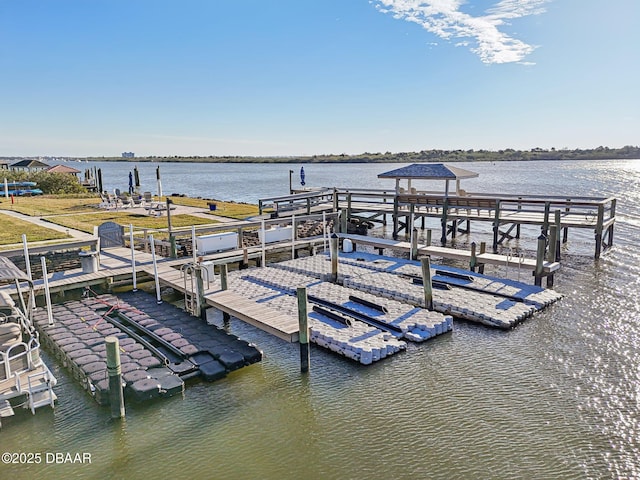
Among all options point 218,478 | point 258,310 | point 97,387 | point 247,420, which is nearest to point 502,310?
point 258,310

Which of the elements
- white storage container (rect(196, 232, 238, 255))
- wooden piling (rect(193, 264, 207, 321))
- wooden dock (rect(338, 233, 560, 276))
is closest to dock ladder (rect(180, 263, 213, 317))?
wooden piling (rect(193, 264, 207, 321))

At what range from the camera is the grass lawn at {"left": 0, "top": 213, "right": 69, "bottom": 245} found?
18266mm

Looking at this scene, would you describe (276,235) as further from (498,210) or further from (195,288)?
(498,210)

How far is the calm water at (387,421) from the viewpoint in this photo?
22.6ft

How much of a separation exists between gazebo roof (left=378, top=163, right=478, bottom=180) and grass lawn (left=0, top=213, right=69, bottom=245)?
15.6 m

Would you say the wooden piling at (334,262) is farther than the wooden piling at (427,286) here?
Yes

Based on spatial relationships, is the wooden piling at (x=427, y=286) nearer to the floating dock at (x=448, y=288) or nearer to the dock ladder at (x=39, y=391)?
the floating dock at (x=448, y=288)

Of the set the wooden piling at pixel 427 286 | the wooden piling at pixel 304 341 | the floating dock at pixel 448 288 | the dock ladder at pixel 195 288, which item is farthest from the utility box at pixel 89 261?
the wooden piling at pixel 427 286

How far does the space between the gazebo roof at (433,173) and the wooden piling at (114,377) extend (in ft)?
55.6

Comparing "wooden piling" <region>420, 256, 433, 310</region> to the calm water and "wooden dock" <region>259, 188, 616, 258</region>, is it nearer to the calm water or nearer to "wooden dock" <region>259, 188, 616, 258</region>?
the calm water

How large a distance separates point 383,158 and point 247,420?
163 m

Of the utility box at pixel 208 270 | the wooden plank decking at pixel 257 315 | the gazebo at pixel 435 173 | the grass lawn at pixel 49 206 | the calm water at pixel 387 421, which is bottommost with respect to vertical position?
the calm water at pixel 387 421

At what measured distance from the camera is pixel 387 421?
8.02 meters

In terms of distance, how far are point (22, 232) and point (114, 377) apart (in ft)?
50.5
